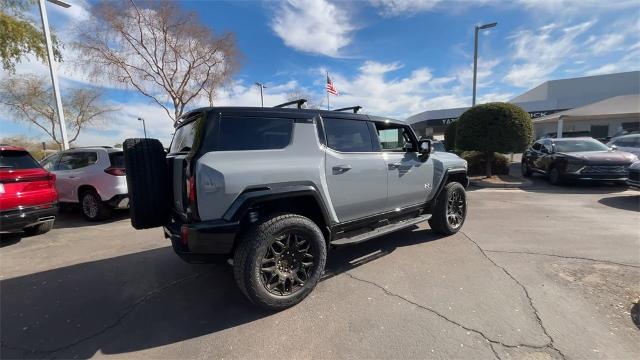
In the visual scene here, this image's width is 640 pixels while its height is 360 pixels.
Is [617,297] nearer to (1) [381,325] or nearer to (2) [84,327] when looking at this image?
(1) [381,325]

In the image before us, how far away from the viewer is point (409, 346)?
233 centimetres

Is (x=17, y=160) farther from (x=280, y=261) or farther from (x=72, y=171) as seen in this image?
(x=280, y=261)

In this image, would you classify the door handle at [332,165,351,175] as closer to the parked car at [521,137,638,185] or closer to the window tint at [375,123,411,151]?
the window tint at [375,123,411,151]

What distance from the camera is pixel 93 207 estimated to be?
21.0 ft

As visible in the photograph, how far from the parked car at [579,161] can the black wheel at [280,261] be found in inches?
382

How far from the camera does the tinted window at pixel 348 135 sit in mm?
3427

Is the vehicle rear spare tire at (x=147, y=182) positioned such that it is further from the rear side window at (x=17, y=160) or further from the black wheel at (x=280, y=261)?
the rear side window at (x=17, y=160)

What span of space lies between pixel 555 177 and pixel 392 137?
8691 millimetres

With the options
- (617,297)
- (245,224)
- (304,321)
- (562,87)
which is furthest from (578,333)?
(562,87)

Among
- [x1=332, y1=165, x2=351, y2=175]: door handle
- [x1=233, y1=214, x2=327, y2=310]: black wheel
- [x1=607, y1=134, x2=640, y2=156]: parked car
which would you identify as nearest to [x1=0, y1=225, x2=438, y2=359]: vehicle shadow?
[x1=233, y1=214, x2=327, y2=310]: black wheel

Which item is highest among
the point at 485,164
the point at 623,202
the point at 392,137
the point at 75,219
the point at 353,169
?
the point at 392,137

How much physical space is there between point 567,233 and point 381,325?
4.18 meters

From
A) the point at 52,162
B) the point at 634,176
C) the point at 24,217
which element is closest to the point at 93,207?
the point at 24,217

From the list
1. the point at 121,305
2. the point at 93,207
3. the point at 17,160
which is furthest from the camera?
the point at 93,207
